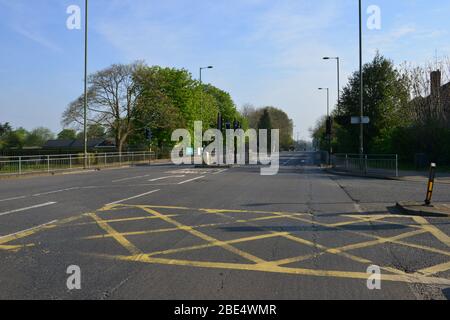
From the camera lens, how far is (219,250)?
7.04 meters

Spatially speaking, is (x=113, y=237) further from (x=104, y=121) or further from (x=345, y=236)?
(x=104, y=121)

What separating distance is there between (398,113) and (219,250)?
37929mm

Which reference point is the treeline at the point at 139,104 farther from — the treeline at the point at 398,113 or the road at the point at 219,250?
the road at the point at 219,250

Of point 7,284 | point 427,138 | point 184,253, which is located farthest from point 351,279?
point 427,138

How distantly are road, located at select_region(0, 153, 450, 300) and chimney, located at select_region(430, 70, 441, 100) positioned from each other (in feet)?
91.7

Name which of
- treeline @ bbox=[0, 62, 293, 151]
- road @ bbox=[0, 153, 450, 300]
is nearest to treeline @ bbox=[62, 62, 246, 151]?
treeline @ bbox=[0, 62, 293, 151]

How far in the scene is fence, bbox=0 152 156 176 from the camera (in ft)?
84.0

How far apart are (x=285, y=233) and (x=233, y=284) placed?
10.8 ft

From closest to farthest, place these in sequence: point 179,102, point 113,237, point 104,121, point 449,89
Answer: point 113,237 → point 449,89 → point 104,121 → point 179,102

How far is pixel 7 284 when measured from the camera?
5289 mm

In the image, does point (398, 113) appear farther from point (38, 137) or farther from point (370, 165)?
point (38, 137)

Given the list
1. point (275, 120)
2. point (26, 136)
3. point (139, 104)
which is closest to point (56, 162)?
point (139, 104)

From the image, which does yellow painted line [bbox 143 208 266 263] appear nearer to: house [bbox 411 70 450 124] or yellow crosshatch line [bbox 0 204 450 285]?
yellow crosshatch line [bbox 0 204 450 285]

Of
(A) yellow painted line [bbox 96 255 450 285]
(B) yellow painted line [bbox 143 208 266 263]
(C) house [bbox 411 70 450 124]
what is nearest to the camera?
(A) yellow painted line [bbox 96 255 450 285]
